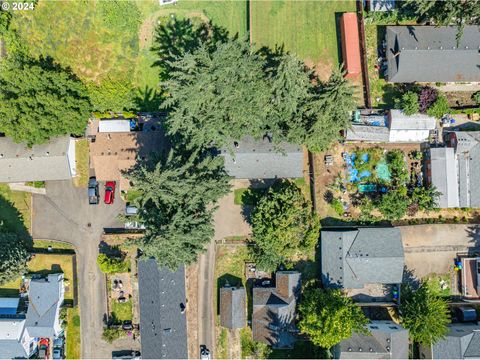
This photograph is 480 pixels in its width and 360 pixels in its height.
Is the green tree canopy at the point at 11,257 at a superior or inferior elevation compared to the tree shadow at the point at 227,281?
superior

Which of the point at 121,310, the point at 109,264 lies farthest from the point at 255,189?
the point at 121,310

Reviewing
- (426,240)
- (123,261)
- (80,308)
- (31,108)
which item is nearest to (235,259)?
(123,261)

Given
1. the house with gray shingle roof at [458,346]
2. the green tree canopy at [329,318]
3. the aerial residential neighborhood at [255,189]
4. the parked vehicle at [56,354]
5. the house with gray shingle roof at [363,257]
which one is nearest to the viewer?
the green tree canopy at [329,318]

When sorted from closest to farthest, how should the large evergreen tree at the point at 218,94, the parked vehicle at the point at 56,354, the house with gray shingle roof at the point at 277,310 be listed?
1. the large evergreen tree at the point at 218,94
2. the house with gray shingle roof at the point at 277,310
3. the parked vehicle at the point at 56,354

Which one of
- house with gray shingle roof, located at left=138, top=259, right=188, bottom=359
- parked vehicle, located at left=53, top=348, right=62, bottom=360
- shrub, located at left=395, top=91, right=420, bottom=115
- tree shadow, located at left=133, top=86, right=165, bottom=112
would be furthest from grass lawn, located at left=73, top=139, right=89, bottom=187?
shrub, located at left=395, top=91, right=420, bottom=115

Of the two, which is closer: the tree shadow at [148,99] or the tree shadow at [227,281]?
the tree shadow at [148,99]

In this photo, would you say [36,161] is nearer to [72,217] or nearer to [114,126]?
[72,217]

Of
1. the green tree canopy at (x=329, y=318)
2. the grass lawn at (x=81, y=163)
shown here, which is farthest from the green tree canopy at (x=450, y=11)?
the grass lawn at (x=81, y=163)

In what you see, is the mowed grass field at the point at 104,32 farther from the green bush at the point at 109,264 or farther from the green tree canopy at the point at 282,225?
the green bush at the point at 109,264

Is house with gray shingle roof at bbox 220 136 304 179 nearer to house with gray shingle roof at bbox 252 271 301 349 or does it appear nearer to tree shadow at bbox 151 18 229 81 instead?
house with gray shingle roof at bbox 252 271 301 349
